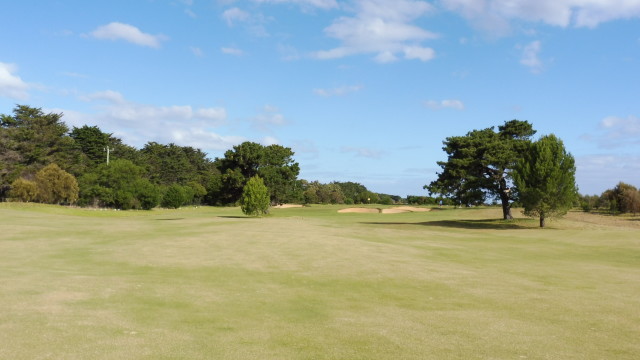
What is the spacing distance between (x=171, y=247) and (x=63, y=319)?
13.1 m

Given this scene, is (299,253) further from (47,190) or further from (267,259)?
(47,190)

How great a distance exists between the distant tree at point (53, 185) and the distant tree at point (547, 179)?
62444 mm

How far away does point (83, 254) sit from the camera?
19125 millimetres

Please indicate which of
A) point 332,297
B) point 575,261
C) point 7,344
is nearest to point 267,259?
point 332,297

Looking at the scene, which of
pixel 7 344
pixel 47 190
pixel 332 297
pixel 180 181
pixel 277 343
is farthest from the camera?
pixel 180 181

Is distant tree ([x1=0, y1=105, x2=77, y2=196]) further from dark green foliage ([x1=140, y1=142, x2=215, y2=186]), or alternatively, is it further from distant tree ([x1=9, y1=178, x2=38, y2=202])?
dark green foliage ([x1=140, y1=142, x2=215, y2=186])

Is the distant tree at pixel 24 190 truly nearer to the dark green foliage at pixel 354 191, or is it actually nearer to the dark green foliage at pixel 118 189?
the dark green foliage at pixel 118 189

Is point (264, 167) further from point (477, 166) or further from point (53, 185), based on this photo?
point (477, 166)

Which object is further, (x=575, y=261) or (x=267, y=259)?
(x=575, y=261)

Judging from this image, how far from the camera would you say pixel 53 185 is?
6862 cm

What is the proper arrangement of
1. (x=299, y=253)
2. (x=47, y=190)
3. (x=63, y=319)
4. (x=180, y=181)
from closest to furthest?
(x=63, y=319)
(x=299, y=253)
(x=47, y=190)
(x=180, y=181)

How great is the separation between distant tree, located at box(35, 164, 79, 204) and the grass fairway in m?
52.6

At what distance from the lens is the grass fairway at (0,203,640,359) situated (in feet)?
25.4

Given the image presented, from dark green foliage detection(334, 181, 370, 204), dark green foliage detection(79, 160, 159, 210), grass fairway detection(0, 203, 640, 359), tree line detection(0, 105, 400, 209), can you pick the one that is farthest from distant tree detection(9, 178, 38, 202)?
dark green foliage detection(334, 181, 370, 204)
